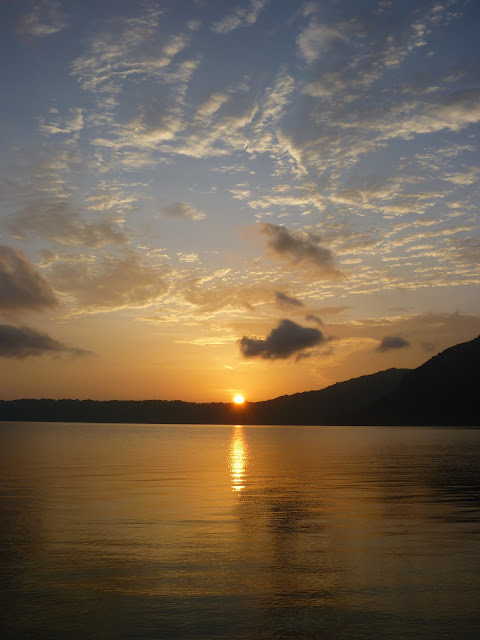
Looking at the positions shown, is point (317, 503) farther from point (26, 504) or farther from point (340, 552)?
point (26, 504)

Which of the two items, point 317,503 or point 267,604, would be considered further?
point 317,503

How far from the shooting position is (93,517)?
35.6 meters

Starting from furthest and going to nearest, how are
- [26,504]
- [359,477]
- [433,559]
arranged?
[359,477], [26,504], [433,559]

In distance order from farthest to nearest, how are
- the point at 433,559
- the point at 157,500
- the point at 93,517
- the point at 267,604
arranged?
the point at 157,500, the point at 93,517, the point at 433,559, the point at 267,604

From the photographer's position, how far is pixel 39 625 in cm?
1712

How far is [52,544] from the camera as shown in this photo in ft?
92.3

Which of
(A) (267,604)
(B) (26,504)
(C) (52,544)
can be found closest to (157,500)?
(B) (26,504)

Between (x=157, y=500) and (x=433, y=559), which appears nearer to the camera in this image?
(x=433, y=559)

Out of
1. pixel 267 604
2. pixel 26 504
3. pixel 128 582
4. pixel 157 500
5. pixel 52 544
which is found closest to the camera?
pixel 267 604

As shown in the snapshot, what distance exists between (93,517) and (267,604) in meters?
18.9

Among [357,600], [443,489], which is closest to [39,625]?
[357,600]

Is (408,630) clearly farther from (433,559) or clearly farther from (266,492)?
(266,492)

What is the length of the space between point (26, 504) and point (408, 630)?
3012 centimetres

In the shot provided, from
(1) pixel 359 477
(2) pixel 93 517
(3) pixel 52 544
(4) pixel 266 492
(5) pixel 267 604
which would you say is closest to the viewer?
(5) pixel 267 604
